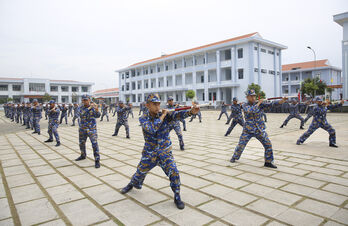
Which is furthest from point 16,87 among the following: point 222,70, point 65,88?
point 222,70

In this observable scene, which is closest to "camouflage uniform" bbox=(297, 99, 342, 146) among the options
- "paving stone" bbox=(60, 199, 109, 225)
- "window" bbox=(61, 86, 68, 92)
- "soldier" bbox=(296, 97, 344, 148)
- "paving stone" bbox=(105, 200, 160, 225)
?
"soldier" bbox=(296, 97, 344, 148)

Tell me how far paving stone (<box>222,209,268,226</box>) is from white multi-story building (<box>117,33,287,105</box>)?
30.9 m

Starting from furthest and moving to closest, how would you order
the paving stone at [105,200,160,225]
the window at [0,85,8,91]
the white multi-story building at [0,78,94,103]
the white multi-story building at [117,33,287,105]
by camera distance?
the white multi-story building at [0,78,94,103] → the window at [0,85,8,91] → the white multi-story building at [117,33,287,105] → the paving stone at [105,200,160,225]

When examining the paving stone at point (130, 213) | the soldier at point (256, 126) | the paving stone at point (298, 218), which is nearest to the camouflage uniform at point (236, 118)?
the soldier at point (256, 126)

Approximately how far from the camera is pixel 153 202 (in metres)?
3.41

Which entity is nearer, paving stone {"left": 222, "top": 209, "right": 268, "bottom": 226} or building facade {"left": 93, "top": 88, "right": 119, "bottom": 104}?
paving stone {"left": 222, "top": 209, "right": 268, "bottom": 226}

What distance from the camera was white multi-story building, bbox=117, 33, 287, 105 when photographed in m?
32.7

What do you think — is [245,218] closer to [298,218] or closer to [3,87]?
[298,218]

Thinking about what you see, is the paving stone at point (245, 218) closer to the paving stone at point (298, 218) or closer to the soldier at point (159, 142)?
the paving stone at point (298, 218)

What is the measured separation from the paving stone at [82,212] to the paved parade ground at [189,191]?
0.5 inches

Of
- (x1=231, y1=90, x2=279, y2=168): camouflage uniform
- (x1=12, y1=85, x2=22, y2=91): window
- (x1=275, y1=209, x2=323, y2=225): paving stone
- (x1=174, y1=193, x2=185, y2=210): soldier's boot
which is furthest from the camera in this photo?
(x1=12, y1=85, x2=22, y2=91): window

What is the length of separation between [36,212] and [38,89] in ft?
201

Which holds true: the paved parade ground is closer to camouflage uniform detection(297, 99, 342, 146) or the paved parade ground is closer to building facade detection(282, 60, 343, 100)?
camouflage uniform detection(297, 99, 342, 146)

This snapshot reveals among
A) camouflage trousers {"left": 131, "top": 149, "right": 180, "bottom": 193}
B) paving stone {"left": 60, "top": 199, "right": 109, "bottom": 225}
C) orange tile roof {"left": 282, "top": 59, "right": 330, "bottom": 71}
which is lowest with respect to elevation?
paving stone {"left": 60, "top": 199, "right": 109, "bottom": 225}
